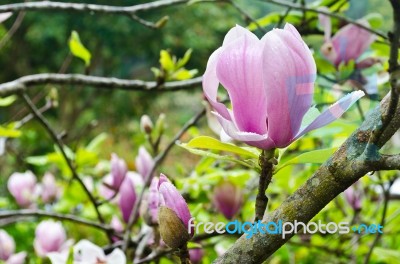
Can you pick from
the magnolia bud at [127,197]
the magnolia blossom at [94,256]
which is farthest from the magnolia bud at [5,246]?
the magnolia blossom at [94,256]

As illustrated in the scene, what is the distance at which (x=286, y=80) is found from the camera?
385 mm

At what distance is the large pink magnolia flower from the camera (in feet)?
1.25

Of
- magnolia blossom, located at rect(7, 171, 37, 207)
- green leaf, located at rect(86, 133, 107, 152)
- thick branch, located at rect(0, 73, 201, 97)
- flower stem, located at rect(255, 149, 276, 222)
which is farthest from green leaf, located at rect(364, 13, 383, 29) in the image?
magnolia blossom, located at rect(7, 171, 37, 207)

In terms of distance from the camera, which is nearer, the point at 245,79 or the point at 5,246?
the point at 245,79

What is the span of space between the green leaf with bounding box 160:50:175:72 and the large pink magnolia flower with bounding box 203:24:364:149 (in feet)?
1.82

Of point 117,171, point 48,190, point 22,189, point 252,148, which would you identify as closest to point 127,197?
point 117,171

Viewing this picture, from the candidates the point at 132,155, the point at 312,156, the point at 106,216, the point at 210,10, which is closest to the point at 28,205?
the point at 106,216

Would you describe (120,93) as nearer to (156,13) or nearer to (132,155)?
(156,13)

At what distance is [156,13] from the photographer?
9.31 m

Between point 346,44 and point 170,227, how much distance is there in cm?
47

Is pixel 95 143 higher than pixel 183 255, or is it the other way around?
pixel 183 255

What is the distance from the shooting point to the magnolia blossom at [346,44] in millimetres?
765

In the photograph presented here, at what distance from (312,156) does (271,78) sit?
0.07 meters

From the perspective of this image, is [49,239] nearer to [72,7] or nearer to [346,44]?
[72,7]
